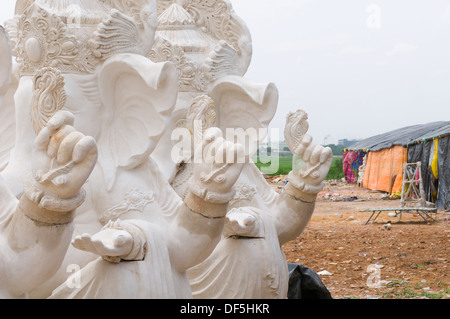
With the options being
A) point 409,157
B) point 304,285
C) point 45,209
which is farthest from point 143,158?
point 409,157

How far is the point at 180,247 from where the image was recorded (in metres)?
2.49

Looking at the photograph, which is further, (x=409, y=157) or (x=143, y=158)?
(x=409, y=157)

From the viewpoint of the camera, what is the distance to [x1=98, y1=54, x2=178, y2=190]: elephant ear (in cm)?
263

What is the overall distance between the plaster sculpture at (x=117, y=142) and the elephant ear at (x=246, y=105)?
0.75m

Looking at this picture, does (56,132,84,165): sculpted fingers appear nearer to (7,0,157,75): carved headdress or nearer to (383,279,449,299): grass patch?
(7,0,157,75): carved headdress

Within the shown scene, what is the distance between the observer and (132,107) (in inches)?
108

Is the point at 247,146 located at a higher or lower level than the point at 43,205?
higher

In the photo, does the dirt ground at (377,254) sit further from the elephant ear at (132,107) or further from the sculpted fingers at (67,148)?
the sculpted fingers at (67,148)

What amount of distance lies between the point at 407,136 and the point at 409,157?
0.82 m

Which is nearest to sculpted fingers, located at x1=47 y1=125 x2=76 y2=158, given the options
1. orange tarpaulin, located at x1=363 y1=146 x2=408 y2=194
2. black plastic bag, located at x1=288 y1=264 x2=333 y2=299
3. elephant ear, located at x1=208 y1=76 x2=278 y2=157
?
elephant ear, located at x1=208 y1=76 x2=278 y2=157

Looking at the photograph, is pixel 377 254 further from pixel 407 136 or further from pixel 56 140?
pixel 407 136
